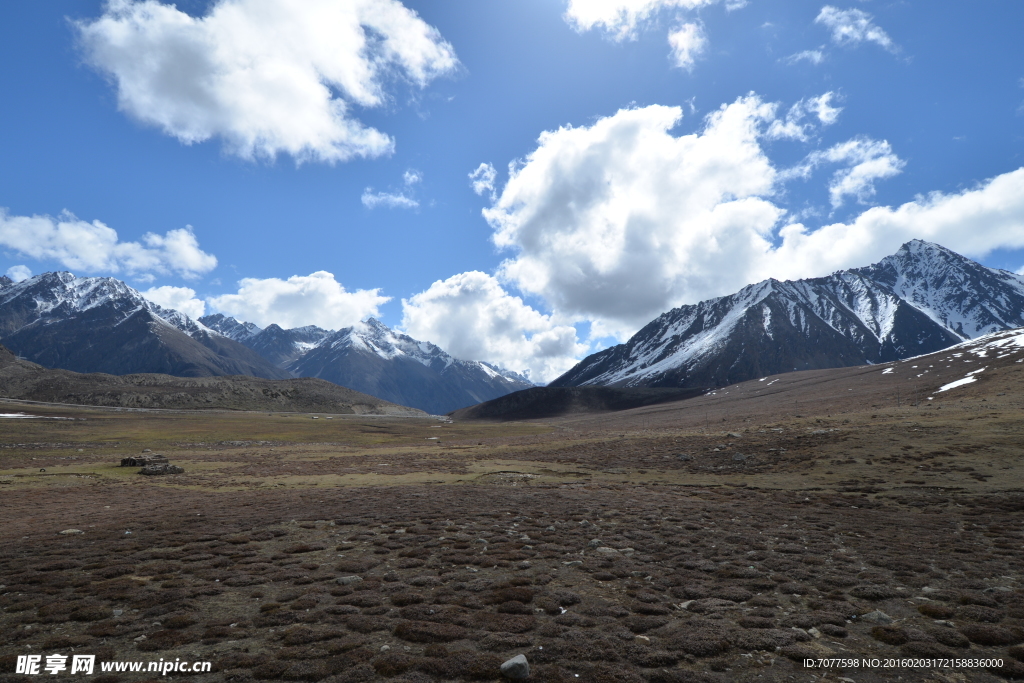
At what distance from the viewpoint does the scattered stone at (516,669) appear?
8859mm

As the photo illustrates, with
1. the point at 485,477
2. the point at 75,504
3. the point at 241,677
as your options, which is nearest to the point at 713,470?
the point at 485,477

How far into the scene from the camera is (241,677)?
888cm

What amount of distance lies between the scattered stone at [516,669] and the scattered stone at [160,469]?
51.4 metres

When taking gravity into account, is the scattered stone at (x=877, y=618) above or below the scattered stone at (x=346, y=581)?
below

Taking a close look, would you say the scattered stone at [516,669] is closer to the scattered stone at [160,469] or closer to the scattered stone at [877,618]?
the scattered stone at [877,618]

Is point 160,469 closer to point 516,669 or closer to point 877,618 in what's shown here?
point 516,669

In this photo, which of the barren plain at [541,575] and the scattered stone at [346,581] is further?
the scattered stone at [346,581]

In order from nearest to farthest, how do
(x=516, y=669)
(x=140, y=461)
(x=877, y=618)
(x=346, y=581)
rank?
(x=516, y=669)
(x=877, y=618)
(x=346, y=581)
(x=140, y=461)

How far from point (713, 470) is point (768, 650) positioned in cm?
3602

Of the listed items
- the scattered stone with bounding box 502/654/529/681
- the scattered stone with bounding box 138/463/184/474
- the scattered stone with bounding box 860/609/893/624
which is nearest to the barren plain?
the scattered stone with bounding box 860/609/893/624

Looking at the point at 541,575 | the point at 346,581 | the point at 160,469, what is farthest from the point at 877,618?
the point at 160,469

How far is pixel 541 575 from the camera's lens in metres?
15.5

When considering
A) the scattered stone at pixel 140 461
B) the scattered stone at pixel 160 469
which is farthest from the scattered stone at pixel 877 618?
the scattered stone at pixel 140 461

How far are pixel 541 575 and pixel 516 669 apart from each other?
6880 mm
